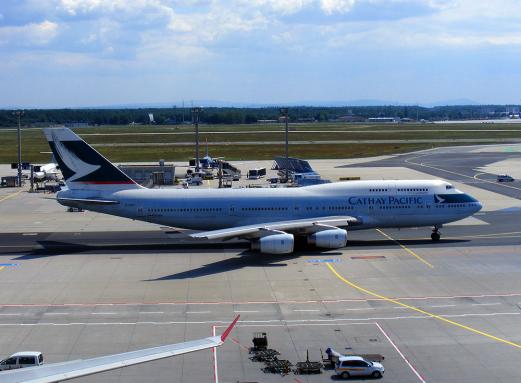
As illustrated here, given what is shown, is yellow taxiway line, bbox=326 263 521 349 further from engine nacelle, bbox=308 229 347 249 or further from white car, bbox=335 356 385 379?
white car, bbox=335 356 385 379

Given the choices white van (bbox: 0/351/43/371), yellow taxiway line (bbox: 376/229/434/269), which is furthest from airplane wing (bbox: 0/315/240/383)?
yellow taxiway line (bbox: 376/229/434/269)

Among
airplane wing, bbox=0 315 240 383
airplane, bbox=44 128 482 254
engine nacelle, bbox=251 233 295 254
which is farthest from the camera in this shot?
airplane, bbox=44 128 482 254

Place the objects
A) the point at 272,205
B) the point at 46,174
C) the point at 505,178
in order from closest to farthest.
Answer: the point at 272,205, the point at 505,178, the point at 46,174

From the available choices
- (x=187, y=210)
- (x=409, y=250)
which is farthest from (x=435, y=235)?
(x=187, y=210)

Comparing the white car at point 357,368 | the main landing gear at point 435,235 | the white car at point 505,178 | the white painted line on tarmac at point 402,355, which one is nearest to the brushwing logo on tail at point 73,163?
the main landing gear at point 435,235

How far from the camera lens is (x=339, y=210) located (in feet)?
179

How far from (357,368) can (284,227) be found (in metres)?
24.8

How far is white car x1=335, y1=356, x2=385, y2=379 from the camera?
27.3 m

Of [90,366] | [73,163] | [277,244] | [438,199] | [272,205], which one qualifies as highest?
[73,163]

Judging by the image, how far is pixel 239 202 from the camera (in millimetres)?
54656

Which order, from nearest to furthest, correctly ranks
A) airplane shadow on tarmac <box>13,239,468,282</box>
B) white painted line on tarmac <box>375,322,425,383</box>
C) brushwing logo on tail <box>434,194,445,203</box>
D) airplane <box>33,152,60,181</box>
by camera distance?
white painted line on tarmac <box>375,322,425,383</box>, airplane shadow on tarmac <box>13,239,468,282</box>, brushwing logo on tail <box>434,194,445,203</box>, airplane <box>33,152,60,181</box>

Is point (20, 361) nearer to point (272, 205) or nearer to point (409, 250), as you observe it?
point (272, 205)

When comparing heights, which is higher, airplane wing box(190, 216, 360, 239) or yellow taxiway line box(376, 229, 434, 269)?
airplane wing box(190, 216, 360, 239)

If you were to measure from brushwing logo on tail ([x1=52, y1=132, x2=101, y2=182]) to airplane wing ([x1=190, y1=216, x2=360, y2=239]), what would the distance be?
442 inches
